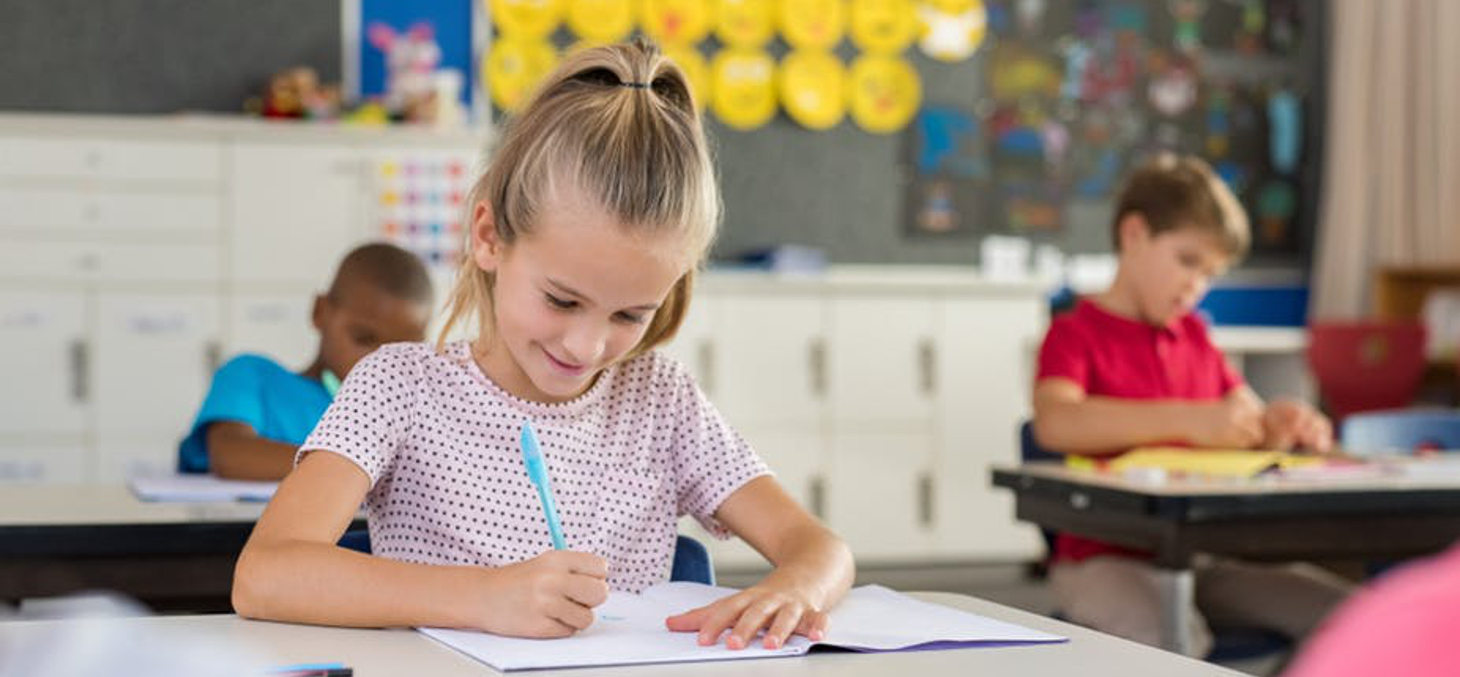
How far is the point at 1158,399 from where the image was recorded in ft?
9.62

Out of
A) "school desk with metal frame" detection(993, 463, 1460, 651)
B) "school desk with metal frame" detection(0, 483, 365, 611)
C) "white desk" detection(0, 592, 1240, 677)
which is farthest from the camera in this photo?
"school desk with metal frame" detection(993, 463, 1460, 651)

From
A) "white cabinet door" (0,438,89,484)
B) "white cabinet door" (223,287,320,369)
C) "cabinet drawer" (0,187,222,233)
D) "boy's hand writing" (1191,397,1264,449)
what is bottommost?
"white cabinet door" (0,438,89,484)

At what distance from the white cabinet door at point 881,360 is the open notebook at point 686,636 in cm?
428

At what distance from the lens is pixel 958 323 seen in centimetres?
571

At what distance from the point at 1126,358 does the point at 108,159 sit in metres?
3.18

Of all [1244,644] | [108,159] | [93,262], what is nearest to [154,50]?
[108,159]

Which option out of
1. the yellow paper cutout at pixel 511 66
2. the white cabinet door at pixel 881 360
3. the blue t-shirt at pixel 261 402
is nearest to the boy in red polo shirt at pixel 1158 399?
the blue t-shirt at pixel 261 402

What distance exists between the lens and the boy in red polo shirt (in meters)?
2.56

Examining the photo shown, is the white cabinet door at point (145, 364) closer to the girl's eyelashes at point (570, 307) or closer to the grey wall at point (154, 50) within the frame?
the grey wall at point (154, 50)

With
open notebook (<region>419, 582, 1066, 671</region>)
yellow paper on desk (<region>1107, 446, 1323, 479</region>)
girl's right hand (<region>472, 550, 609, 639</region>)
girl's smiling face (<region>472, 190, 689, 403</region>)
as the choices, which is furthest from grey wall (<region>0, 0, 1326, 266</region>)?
girl's right hand (<region>472, 550, 609, 639</region>)

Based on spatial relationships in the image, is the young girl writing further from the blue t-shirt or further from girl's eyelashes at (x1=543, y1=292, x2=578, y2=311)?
the blue t-shirt

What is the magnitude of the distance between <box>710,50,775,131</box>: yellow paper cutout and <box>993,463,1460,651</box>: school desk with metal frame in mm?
3609

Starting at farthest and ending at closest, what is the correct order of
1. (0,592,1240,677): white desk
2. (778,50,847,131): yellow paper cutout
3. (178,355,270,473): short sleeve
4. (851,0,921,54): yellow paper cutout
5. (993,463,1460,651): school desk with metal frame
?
(851,0,921,54): yellow paper cutout < (778,50,847,131): yellow paper cutout < (178,355,270,473): short sleeve < (993,463,1460,651): school desk with metal frame < (0,592,1240,677): white desk

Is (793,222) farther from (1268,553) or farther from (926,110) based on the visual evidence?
(1268,553)
